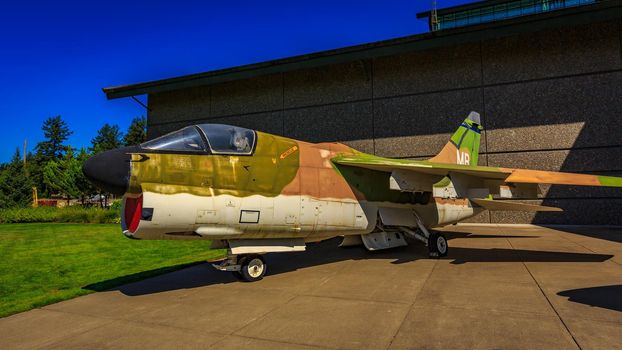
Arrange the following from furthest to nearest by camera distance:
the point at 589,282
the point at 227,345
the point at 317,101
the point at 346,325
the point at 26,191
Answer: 1. the point at 26,191
2. the point at 317,101
3. the point at 589,282
4. the point at 346,325
5. the point at 227,345

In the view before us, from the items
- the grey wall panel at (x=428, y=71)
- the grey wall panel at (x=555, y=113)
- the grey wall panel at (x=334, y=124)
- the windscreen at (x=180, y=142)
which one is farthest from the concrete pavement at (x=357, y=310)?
the grey wall panel at (x=334, y=124)

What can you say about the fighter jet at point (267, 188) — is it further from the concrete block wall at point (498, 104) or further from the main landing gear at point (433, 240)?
the concrete block wall at point (498, 104)

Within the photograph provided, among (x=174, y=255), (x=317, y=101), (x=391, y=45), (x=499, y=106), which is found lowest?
(x=174, y=255)

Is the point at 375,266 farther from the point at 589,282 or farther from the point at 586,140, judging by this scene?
the point at 586,140

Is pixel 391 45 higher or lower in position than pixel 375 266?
higher

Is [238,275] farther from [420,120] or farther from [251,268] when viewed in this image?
[420,120]

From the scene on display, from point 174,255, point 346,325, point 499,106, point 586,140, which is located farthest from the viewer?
point 499,106

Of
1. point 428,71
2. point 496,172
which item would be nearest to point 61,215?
point 428,71

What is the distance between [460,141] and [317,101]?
978cm

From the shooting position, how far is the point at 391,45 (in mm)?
17438

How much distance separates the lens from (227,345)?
3.73 metres

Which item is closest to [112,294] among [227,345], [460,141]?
[227,345]

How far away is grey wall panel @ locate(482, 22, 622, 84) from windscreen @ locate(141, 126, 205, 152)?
16030 millimetres

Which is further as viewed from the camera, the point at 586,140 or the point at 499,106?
the point at 499,106
